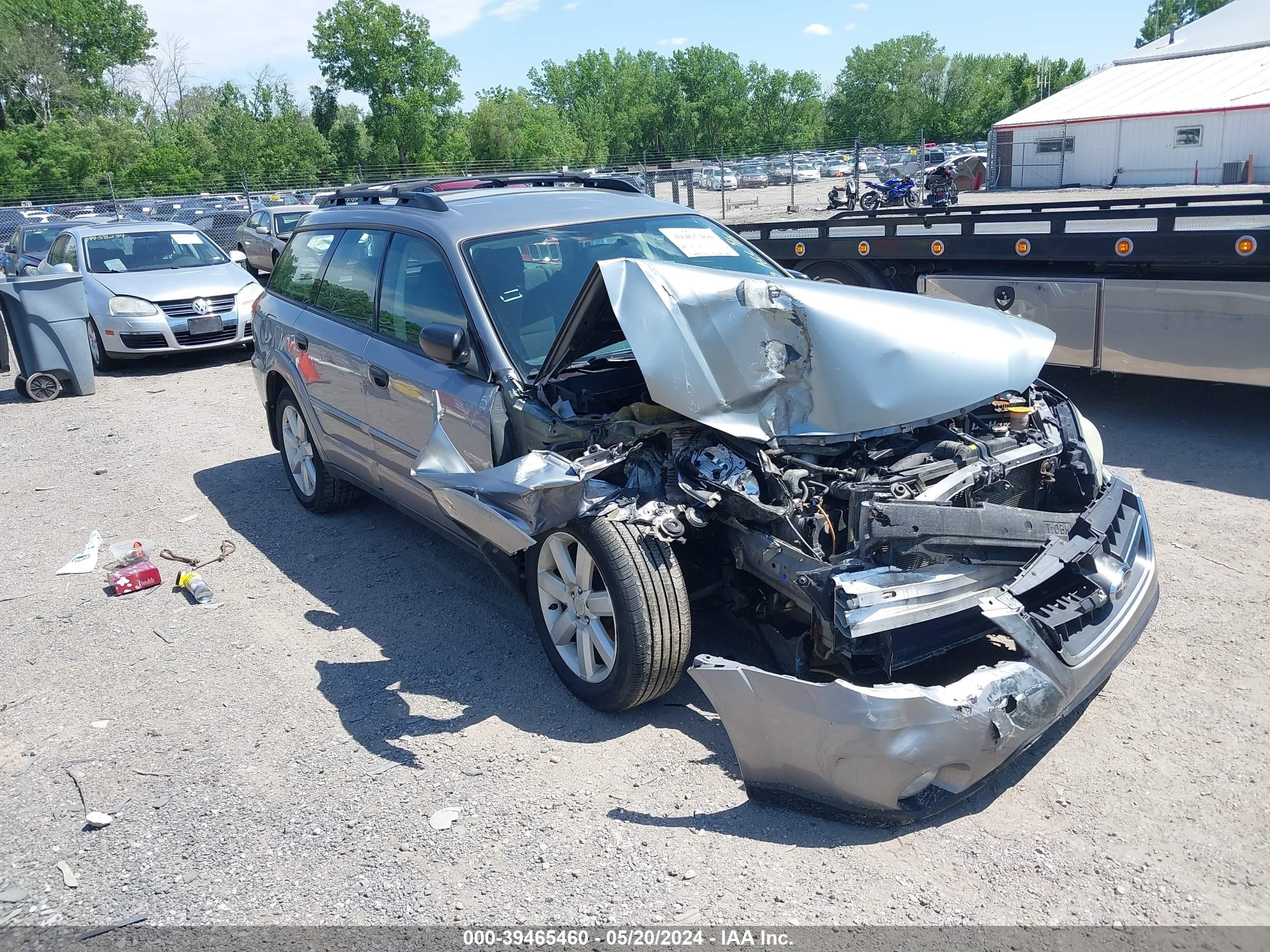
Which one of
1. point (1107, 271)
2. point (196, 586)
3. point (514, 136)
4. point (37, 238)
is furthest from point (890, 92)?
point (196, 586)

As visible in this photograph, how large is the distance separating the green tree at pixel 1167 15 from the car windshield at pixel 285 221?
111966mm

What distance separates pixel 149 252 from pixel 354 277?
9320 mm

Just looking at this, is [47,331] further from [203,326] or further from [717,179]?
[717,179]

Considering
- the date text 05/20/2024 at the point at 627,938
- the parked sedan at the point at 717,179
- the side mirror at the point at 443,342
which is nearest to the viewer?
the date text 05/20/2024 at the point at 627,938

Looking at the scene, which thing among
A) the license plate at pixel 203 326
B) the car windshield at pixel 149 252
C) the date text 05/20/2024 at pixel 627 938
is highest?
the car windshield at pixel 149 252

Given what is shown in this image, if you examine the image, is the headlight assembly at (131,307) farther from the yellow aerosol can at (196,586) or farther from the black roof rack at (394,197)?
the yellow aerosol can at (196,586)

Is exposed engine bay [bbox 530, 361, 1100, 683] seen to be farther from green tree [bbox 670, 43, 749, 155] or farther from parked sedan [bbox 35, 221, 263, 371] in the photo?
green tree [bbox 670, 43, 749, 155]

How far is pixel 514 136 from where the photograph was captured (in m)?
58.3

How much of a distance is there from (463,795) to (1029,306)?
626 centimetres

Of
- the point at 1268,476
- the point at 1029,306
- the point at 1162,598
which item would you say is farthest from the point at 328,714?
the point at 1029,306

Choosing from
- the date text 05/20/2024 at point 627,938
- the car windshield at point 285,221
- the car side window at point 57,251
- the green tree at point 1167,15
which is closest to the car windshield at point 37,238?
the car side window at point 57,251

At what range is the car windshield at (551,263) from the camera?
4.42 metres

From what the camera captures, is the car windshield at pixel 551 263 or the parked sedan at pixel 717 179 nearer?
the car windshield at pixel 551 263

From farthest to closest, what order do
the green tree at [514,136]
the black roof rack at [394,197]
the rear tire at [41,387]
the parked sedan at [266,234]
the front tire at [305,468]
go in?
1. the green tree at [514,136]
2. the parked sedan at [266,234]
3. the rear tire at [41,387]
4. the front tire at [305,468]
5. the black roof rack at [394,197]
